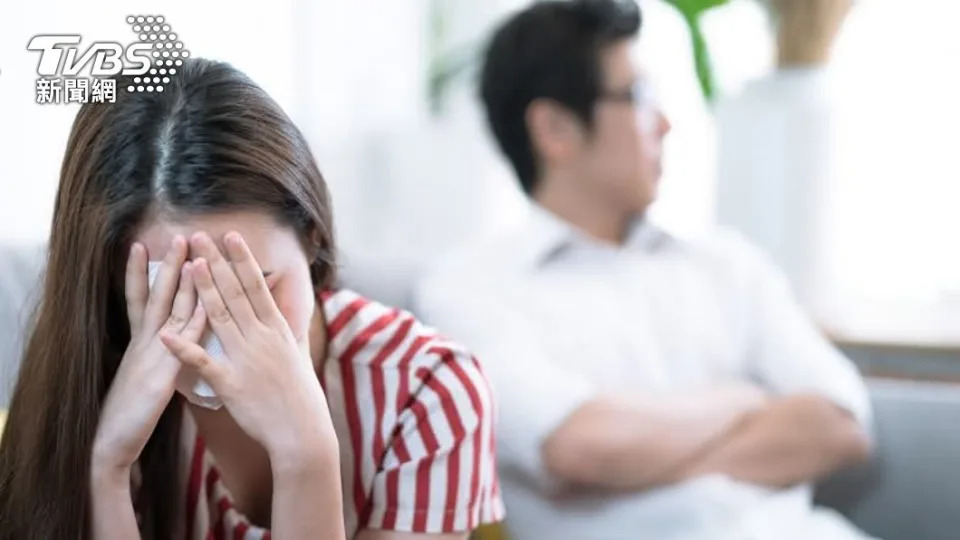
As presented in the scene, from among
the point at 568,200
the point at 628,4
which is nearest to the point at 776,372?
the point at 568,200

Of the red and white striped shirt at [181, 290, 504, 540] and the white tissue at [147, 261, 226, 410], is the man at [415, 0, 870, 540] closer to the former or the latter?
the red and white striped shirt at [181, 290, 504, 540]

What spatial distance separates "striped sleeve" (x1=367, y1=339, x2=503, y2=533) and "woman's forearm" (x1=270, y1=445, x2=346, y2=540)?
0.23 feet

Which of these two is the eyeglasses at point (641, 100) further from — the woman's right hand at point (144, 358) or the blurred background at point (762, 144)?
the woman's right hand at point (144, 358)

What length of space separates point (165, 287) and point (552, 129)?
403 mm

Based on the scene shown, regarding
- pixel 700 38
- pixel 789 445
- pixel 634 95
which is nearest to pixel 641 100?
pixel 634 95

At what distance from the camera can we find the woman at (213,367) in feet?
1.79

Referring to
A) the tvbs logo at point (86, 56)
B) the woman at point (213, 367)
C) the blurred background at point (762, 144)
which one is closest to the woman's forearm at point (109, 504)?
the woman at point (213, 367)

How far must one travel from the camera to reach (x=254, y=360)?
0.56 m

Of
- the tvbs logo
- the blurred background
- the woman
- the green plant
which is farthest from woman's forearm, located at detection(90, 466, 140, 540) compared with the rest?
the green plant

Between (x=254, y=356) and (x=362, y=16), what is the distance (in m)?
0.47

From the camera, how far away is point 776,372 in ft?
2.93

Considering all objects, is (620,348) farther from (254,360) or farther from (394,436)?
(254,360)

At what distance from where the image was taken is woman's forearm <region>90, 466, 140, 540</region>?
0.59 m

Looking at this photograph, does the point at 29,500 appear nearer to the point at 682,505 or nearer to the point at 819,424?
the point at 682,505
